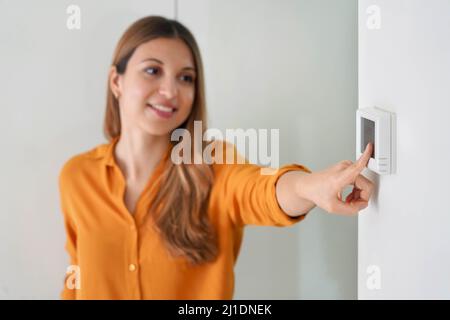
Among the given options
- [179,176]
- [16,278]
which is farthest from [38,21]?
[16,278]

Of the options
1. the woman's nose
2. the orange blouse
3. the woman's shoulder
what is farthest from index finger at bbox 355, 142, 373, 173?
the woman's shoulder

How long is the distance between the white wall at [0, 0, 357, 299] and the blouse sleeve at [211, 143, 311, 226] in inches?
4.3

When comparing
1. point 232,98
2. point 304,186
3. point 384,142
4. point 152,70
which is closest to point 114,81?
point 152,70

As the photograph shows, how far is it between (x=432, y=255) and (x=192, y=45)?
70 centimetres

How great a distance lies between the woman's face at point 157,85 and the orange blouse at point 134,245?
0.11m

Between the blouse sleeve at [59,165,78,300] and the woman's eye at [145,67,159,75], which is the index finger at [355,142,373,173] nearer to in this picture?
the woman's eye at [145,67,159,75]

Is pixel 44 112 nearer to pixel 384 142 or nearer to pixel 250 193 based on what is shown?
pixel 250 193

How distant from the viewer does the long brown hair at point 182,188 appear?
3.48 ft

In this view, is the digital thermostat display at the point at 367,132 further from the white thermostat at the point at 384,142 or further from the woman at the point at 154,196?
the woman at the point at 154,196

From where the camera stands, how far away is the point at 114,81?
110 cm

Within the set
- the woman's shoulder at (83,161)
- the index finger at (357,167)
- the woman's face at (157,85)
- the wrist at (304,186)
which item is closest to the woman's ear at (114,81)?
the woman's face at (157,85)

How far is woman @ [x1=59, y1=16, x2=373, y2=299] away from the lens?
3.46ft

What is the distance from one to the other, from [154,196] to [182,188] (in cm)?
6

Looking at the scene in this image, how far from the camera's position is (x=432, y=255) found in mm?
511
